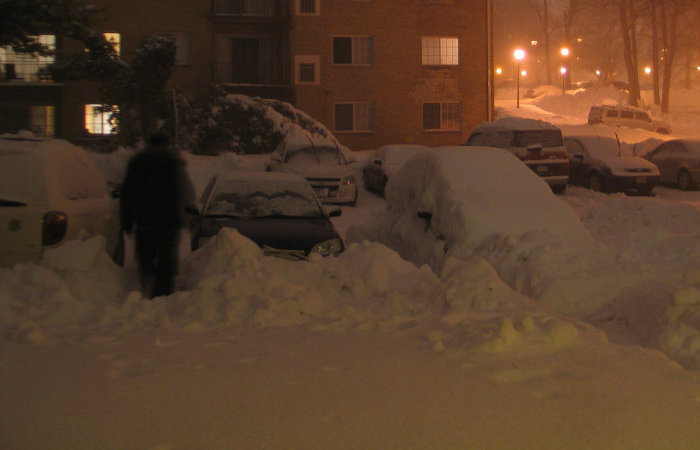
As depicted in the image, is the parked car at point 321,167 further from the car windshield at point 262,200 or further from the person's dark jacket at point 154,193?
the person's dark jacket at point 154,193

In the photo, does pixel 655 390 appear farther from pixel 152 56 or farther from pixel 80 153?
pixel 152 56

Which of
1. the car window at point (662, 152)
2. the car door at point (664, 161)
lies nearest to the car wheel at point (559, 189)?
the car door at point (664, 161)

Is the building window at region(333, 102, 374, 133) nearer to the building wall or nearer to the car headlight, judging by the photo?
the building wall

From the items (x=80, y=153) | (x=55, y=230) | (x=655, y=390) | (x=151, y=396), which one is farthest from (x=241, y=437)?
(x=80, y=153)

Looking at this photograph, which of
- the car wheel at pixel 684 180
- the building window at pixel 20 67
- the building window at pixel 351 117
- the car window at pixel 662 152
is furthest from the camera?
the building window at pixel 351 117

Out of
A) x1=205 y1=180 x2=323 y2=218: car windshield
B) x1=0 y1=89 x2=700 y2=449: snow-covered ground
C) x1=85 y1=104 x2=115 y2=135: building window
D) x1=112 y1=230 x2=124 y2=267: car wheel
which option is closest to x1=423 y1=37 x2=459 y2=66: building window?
x1=85 y1=104 x2=115 y2=135: building window

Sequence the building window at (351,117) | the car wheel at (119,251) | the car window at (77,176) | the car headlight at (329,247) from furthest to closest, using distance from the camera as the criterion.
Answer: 1. the building window at (351,117)
2. the car wheel at (119,251)
3. the car headlight at (329,247)
4. the car window at (77,176)

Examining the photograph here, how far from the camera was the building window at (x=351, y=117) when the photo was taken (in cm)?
3347

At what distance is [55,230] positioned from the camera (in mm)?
7105

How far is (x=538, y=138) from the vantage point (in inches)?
797

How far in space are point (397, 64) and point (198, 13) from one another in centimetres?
849

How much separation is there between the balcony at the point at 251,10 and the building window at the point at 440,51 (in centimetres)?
617

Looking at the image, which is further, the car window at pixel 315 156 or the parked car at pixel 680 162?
the parked car at pixel 680 162

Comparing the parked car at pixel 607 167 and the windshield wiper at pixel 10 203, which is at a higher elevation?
the parked car at pixel 607 167
